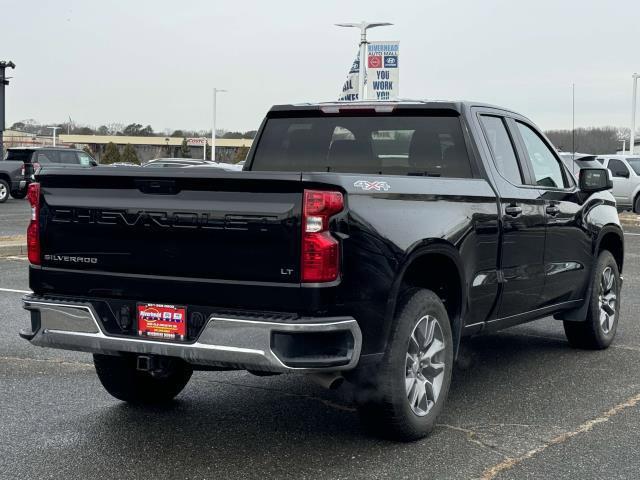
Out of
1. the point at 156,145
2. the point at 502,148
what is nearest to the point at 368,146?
the point at 502,148

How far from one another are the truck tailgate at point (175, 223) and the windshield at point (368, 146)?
1.86 m

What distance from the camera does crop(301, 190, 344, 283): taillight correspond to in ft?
14.3

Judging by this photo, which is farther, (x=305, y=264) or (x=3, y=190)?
(x=3, y=190)

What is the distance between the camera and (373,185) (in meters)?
4.70

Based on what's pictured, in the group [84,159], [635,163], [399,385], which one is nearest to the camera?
[399,385]

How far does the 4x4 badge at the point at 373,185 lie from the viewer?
15.1ft

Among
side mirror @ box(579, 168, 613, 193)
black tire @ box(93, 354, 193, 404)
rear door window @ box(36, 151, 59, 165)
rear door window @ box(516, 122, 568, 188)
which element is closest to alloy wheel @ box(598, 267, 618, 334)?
side mirror @ box(579, 168, 613, 193)

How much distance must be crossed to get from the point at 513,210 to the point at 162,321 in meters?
2.57

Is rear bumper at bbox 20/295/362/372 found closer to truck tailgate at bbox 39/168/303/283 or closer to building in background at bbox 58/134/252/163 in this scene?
truck tailgate at bbox 39/168/303/283

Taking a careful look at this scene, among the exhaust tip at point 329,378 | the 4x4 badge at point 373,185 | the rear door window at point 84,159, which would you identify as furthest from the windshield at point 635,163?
the exhaust tip at point 329,378

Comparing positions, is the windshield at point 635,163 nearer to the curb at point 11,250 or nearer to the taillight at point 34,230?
the curb at point 11,250

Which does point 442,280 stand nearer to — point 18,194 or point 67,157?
point 18,194

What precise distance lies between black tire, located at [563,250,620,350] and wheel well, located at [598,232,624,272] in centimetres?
10

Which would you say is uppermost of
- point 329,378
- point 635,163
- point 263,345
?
point 635,163
